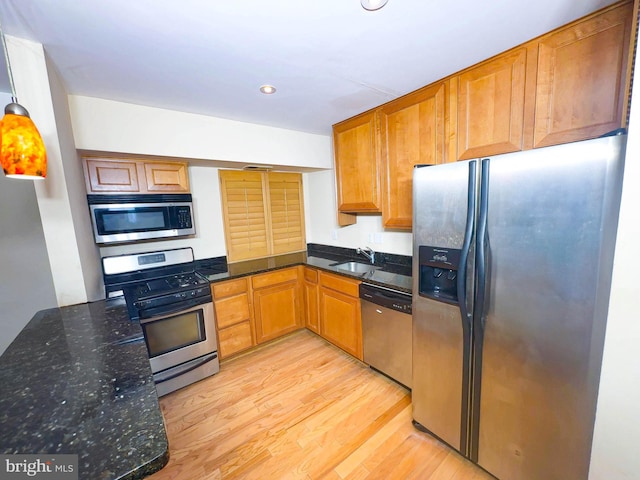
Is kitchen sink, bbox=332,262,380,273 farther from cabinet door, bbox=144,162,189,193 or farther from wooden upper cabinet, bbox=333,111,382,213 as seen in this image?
cabinet door, bbox=144,162,189,193

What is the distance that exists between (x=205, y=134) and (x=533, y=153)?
230 cm

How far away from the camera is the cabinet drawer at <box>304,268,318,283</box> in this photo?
111 inches

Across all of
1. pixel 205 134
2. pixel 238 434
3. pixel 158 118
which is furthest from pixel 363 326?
pixel 158 118

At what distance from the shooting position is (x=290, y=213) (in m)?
3.49

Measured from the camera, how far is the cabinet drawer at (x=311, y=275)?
2811 millimetres

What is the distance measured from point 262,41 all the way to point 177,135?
3.97ft

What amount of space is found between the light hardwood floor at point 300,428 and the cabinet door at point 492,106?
75.8 inches

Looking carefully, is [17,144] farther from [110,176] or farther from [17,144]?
[110,176]

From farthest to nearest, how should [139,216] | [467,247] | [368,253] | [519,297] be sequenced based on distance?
[368,253] < [139,216] < [467,247] < [519,297]

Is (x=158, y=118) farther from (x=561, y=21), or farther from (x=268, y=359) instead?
→ (x=561, y=21)

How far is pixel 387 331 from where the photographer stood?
212cm

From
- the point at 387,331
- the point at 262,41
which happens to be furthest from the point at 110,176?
the point at 387,331

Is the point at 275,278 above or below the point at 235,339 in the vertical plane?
above

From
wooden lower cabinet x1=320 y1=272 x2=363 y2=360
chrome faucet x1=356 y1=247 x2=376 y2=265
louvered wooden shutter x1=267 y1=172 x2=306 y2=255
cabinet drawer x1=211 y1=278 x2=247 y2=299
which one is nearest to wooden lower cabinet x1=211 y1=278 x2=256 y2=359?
cabinet drawer x1=211 y1=278 x2=247 y2=299
